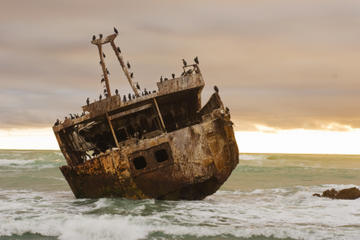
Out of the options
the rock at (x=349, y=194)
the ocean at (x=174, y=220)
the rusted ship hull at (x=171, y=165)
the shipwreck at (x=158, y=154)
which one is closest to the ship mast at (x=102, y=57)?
the shipwreck at (x=158, y=154)

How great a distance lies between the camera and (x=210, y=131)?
392 inches

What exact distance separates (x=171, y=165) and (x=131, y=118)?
10.7 feet

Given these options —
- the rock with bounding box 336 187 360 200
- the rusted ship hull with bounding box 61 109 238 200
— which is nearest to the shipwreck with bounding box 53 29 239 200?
the rusted ship hull with bounding box 61 109 238 200

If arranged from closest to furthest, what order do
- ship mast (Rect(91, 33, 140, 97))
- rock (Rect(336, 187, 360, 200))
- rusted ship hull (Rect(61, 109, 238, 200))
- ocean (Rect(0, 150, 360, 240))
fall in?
ocean (Rect(0, 150, 360, 240))
rusted ship hull (Rect(61, 109, 238, 200))
ship mast (Rect(91, 33, 140, 97))
rock (Rect(336, 187, 360, 200))

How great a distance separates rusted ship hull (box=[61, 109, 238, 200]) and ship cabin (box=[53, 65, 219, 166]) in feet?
1.54

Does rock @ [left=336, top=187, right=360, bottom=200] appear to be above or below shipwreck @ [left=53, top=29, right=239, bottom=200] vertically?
below

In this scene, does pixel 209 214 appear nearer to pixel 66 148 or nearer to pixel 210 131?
pixel 210 131

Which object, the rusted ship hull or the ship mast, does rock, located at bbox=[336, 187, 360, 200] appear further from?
the ship mast

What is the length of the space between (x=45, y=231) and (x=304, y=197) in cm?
919

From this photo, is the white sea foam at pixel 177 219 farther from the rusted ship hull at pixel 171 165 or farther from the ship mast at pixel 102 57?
the ship mast at pixel 102 57

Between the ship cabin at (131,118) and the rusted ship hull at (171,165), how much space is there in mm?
468

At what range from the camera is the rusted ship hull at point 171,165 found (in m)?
9.80

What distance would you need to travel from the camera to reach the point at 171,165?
385 inches

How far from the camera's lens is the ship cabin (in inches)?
412
